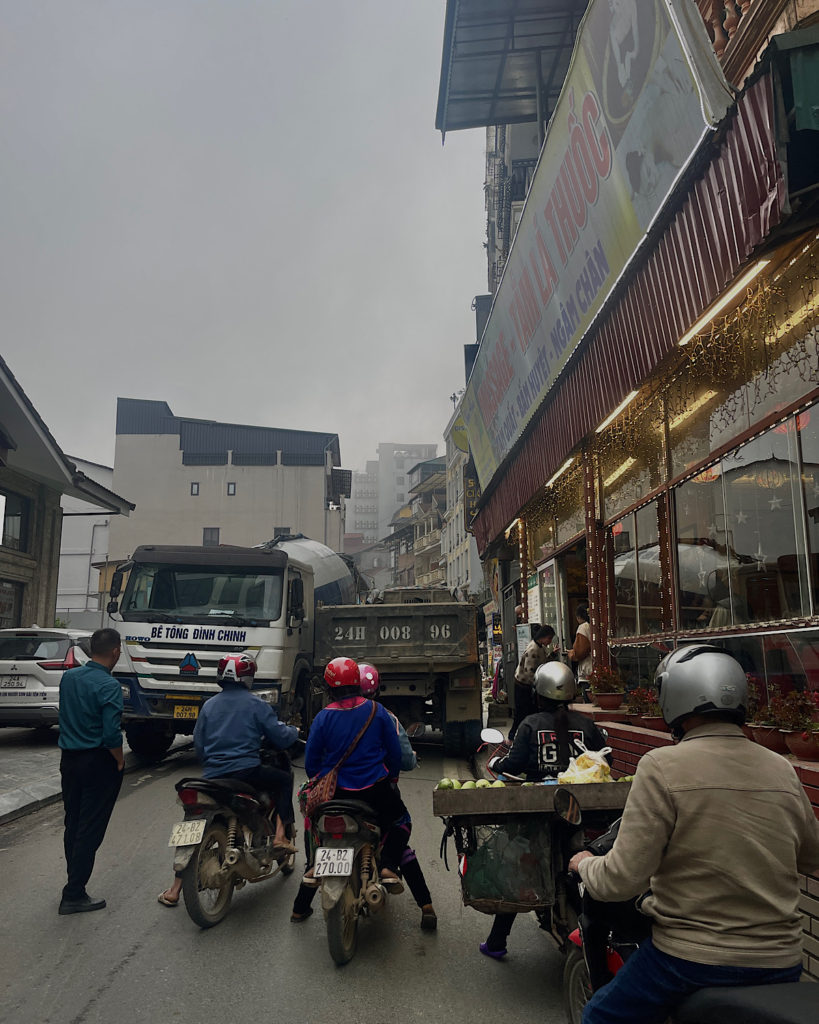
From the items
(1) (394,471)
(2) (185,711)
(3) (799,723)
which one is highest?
(1) (394,471)

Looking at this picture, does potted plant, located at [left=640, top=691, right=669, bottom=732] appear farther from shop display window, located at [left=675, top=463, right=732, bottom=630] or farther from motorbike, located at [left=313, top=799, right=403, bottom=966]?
motorbike, located at [left=313, top=799, right=403, bottom=966]

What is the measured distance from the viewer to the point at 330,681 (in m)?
5.19

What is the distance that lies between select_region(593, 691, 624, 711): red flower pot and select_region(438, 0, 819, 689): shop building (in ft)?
1.39

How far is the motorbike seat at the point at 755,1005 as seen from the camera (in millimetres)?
1938

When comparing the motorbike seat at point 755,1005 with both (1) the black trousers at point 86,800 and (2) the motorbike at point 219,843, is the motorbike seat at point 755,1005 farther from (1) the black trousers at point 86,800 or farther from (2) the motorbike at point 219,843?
(1) the black trousers at point 86,800

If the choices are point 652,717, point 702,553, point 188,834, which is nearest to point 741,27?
point 702,553

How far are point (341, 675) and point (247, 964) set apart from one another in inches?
64.8

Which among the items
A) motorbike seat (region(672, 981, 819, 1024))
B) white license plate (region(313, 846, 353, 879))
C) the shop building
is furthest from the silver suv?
motorbike seat (region(672, 981, 819, 1024))

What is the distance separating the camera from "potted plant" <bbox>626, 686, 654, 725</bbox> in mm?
7219

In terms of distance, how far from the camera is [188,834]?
5090 millimetres

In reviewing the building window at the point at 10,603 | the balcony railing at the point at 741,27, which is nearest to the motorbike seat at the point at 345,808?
the balcony railing at the point at 741,27

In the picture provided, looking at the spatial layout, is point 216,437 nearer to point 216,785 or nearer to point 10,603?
point 10,603

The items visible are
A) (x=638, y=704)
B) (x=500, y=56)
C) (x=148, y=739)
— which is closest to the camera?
(x=638, y=704)

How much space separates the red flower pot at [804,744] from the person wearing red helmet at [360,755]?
2252 millimetres
